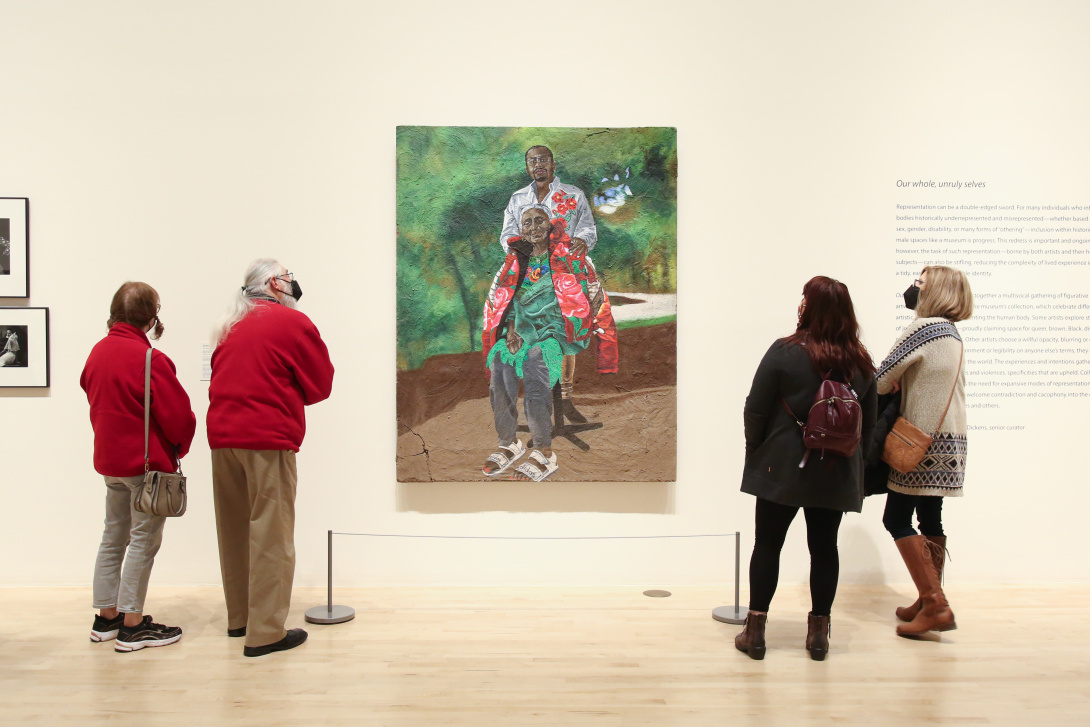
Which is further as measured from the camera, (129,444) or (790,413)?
(129,444)

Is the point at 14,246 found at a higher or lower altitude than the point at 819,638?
higher

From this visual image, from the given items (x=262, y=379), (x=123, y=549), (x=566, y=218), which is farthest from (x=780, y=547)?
(x=123, y=549)

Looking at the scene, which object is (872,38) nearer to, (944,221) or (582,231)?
(944,221)

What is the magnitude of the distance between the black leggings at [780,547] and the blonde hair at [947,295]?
1.08 meters

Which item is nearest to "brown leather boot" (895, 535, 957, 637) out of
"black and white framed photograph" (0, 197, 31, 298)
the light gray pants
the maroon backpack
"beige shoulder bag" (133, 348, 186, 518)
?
the maroon backpack

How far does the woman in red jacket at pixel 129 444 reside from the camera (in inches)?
129

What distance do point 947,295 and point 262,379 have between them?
2931 millimetres

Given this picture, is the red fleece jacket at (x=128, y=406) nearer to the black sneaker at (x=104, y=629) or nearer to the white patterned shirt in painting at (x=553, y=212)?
the black sneaker at (x=104, y=629)

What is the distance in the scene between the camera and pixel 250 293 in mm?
3350

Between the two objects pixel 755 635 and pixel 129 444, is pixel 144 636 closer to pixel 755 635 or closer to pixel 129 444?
pixel 129 444

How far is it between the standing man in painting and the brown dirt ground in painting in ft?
0.21

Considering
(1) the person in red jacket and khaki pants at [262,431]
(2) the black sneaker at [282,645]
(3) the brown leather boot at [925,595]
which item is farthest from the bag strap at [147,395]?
(3) the brown leather boot at [925,595]

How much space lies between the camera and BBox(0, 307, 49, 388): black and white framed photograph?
4250 mm

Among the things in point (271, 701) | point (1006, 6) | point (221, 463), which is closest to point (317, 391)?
point (221, 463)
